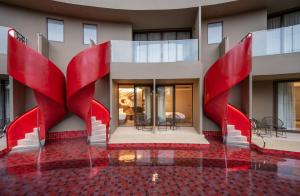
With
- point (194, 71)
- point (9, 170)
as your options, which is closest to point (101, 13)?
point (194, 71)

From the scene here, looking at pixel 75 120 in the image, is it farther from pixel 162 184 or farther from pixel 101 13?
pixel 162 184

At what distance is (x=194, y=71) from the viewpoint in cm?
865

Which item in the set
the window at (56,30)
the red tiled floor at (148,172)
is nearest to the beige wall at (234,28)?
the red tiled floor at (148,172)

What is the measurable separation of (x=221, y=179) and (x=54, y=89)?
23.5ft

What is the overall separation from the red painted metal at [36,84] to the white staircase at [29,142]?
15 centimetres

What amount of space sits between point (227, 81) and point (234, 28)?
186 inches

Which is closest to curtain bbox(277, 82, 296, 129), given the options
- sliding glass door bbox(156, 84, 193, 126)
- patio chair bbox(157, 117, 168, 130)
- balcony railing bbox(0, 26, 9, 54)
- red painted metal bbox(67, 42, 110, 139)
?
sliding glass door bbox(156, 84, 193, 126)

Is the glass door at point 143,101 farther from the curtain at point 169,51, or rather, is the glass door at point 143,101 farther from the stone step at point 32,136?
the stone step at point 32,136

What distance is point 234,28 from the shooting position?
9.99m

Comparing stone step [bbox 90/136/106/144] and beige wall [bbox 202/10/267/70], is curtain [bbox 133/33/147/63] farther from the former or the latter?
stone step [bbox 90/136/106/144]

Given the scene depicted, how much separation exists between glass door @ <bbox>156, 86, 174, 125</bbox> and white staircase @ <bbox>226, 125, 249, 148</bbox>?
3907 mm

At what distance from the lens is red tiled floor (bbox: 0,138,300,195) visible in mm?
4066

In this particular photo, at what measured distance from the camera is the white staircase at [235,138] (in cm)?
748

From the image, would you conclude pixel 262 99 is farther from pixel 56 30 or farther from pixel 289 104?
pixel 56 30
